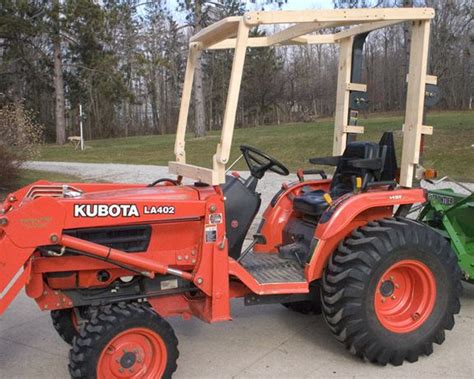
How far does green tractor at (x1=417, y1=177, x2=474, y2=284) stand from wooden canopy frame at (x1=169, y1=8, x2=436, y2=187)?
108 cm

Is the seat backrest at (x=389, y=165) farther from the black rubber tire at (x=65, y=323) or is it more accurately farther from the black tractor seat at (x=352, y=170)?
the black rubber tire at (x=65, y=323)

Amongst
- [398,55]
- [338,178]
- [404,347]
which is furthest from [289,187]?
[398,55]

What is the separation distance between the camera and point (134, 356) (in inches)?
130

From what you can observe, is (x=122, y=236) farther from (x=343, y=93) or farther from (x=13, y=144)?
(x=13, y=144)

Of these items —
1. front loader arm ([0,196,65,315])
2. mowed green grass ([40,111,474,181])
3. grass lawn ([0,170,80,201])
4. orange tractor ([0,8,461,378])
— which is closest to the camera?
front loader arm ([0,196,65,315])

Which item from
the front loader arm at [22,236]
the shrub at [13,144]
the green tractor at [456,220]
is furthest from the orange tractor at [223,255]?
the shrub at [13,144]

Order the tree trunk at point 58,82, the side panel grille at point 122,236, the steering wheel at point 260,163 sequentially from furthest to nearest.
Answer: the tree trunk at point 58,82
the steering wheel at point 260,163
the side panel grille at point 122,236

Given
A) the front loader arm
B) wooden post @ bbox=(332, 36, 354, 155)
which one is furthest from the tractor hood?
wooden post @ bbox=(332, 36, 354, 155)

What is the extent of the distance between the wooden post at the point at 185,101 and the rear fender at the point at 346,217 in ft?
4.15

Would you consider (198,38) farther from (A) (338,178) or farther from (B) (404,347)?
(B) (404,347)

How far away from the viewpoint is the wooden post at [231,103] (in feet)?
11.1

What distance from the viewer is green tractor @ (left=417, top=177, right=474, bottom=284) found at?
4.60 metres

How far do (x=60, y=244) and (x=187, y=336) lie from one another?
1487 millimetres

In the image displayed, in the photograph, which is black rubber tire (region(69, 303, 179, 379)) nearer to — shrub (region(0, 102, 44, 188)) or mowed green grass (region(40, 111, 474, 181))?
mowed green grass (region(40, 111, 474, 181))
